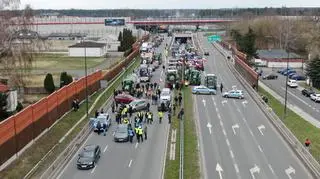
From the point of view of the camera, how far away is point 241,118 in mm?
53156

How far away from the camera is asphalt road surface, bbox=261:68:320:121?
58.8m

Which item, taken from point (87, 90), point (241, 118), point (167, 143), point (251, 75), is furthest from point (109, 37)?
point (167, 143)

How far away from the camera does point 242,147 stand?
136 ft

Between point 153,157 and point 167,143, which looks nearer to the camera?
point 153,157

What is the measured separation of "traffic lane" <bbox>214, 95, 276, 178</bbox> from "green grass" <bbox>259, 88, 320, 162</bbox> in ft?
12.7

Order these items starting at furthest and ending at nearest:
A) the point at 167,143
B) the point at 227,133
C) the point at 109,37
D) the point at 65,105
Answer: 1. the point at 109,37
2. the point at 65,105
3. the point at 227,133
4. the point at 167,143

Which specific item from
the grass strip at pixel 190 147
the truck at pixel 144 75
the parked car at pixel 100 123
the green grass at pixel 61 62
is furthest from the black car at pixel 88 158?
the green grass at pixel 61 62

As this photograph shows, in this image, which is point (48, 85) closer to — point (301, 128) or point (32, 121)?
point (32, 121)

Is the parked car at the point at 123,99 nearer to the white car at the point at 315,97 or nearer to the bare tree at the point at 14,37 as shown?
the bare tree at the point at 14,37

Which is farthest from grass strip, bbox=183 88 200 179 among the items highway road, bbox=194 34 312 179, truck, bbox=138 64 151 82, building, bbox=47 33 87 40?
building, bbox=47 33 87 40

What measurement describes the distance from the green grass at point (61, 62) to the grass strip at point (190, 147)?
43449 mm

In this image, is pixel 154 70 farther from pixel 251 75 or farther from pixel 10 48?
pixel 10 48

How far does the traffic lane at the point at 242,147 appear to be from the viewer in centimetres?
3566

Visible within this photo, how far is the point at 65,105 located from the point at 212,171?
21.2m
